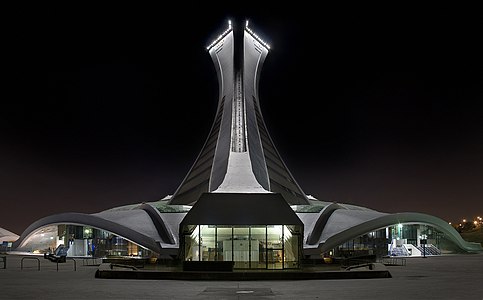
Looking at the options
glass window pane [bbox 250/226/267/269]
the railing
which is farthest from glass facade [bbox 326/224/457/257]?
glass window pane [bbox 250/226/267/269]

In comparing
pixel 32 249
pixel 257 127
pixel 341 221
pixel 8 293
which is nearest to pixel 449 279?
pixel 8 293

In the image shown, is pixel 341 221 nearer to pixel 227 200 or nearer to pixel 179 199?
pixel 179 199

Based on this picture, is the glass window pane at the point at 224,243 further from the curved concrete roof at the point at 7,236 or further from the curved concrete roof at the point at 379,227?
the curved concrete roof at the point at 7,236

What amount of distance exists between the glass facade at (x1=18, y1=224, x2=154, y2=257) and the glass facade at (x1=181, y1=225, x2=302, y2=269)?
12.7m

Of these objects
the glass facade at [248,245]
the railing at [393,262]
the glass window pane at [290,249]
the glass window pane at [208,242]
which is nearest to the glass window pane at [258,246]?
the glass facade at [248,245]

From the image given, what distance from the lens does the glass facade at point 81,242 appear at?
3854cm

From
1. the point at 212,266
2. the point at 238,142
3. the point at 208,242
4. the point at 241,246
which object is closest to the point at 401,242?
the point at 238,142

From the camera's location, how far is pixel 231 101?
48.4 metres

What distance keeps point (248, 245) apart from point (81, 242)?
69.4ft

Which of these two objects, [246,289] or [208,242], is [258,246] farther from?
[246,289]

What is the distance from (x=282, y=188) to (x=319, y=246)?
640 centimetres

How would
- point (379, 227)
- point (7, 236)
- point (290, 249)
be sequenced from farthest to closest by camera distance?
1. point (7, 236)
2. point (379, 227)
3. point (290, 249)

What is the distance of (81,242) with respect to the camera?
41875 millimetres

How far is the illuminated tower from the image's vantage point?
37.2m
